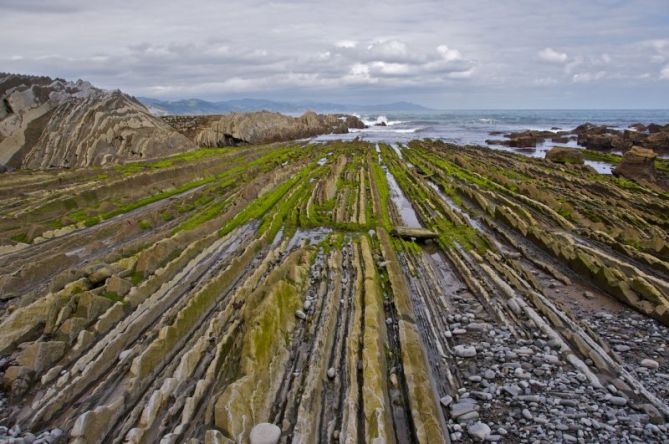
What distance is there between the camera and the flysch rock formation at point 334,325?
8211mm

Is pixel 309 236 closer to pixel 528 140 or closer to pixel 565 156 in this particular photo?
pixel 565 156

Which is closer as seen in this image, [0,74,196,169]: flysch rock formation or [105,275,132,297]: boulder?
[105,275,132,297]: boulder

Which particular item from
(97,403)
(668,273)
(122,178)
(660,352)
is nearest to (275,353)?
(97,403)

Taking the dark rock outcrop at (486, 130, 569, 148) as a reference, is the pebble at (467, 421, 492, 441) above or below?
below

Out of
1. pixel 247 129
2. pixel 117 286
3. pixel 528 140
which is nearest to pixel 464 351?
pixel 117 286

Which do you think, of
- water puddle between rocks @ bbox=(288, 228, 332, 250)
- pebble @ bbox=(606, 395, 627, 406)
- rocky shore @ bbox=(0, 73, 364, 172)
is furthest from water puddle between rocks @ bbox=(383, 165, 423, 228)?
rocky shore @ bbox=(0, 73, 364, 172)

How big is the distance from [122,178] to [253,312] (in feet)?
86.4

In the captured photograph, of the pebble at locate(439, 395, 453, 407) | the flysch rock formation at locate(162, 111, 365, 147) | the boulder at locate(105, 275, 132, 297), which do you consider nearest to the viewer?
the pebble at locate(439, 395, 453, 407)

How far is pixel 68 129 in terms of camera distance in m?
44.4

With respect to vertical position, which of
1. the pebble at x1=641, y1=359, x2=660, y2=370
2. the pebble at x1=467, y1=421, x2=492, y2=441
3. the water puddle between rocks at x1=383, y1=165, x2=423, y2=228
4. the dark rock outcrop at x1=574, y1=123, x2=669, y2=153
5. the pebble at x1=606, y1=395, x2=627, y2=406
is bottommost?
the pebble at x1=467, y1=421, x2=492, y2=441

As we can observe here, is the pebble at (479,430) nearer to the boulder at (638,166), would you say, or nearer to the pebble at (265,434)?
the pebble at (265,434)

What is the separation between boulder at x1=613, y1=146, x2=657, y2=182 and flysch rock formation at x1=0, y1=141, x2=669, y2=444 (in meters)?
11.2

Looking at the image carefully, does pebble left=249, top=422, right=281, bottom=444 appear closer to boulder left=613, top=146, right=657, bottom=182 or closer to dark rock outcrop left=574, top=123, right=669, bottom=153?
boulder left=613, top=146, right=657, bottom=182

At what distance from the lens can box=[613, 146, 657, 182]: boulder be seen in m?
33.8
